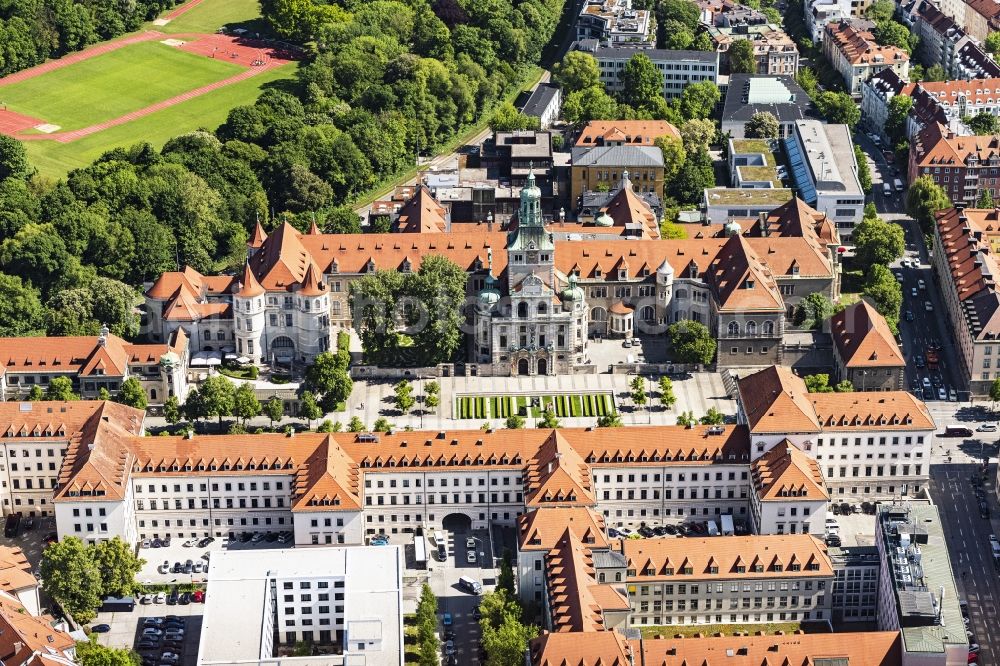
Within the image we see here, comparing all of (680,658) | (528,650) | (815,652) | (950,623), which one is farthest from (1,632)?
(950,623)

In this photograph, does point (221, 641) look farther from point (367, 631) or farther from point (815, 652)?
point (815, 652)

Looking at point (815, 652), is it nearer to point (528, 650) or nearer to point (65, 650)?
point (528, 650)

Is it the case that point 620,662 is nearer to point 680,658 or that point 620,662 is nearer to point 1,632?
point 680,658

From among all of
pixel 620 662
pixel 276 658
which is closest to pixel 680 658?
pixel 620 662

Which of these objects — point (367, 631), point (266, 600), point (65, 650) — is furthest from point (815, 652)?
point (65, 650)

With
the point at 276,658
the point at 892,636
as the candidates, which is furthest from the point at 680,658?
the point at 276,658

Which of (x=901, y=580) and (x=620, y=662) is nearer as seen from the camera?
(x=620, y=662)
